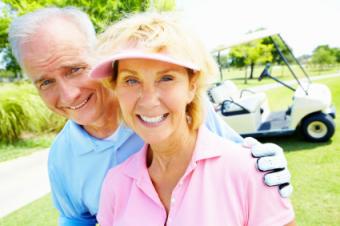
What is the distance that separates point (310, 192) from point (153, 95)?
136 inches

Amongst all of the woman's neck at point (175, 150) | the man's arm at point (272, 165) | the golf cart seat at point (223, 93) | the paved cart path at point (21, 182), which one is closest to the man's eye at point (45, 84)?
the woman's neck at point (175, 150)

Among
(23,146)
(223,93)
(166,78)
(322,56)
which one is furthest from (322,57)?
(166,78)

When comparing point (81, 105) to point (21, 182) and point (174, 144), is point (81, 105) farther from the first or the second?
point (21, 182)

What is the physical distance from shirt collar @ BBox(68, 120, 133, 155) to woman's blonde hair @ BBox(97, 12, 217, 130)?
529 mm

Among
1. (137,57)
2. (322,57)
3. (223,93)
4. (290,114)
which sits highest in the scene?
(137,57)

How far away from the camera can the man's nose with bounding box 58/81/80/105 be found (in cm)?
175

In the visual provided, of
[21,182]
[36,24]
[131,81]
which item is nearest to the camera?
[131,81]

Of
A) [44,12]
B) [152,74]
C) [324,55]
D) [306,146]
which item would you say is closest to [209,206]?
[152,74]

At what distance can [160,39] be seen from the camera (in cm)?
125

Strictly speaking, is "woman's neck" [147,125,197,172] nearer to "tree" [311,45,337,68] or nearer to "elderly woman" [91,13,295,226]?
"elderly woman" [91,13,295,226]

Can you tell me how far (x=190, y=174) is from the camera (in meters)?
1.39

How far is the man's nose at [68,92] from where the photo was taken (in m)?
1.75

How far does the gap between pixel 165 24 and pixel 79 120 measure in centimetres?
76

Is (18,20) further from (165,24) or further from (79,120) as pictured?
(165,24)
